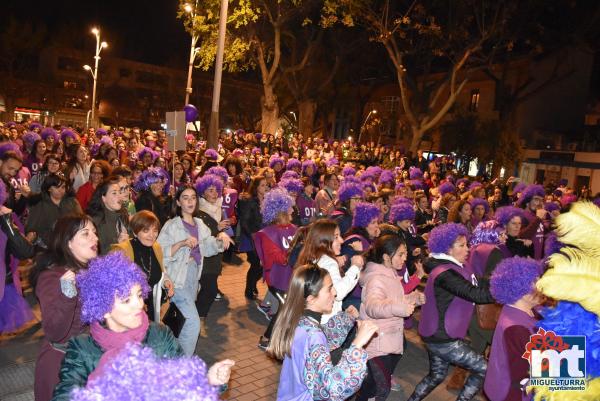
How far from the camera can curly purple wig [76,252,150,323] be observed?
2.62 m

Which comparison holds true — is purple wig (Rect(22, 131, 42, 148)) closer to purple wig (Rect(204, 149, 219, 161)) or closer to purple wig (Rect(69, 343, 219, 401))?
purple wig (Rect(204, 149, 219, 161))

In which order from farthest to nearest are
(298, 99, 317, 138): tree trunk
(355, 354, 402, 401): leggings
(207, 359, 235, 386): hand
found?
(298, 99, 317, 138): tree trunk, (355, 354, 402, 401): leggings, (207, 359, 235, 386): hand

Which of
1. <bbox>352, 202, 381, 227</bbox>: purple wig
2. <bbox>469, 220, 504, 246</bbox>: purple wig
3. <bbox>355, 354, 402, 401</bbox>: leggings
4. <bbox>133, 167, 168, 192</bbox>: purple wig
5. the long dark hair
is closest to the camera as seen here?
the long dark hair

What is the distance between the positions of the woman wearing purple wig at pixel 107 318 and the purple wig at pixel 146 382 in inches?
38.3

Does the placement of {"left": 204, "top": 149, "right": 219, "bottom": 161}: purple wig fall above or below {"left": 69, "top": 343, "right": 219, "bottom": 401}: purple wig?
above

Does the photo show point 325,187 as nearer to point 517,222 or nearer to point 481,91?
point 517,222

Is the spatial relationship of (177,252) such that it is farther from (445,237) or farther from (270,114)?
(270,114)

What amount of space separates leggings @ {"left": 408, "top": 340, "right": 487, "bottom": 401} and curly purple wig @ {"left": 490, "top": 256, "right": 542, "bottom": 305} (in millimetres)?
924

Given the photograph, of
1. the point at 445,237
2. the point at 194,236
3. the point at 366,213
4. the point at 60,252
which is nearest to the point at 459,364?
the point at 445,237

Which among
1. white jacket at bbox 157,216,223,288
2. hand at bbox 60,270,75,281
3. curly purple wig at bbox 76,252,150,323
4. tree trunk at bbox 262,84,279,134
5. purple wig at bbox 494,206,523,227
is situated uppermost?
tree trunk at bbox 262,84,279,134

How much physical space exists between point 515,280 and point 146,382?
313cm

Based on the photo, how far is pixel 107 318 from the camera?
268 cm

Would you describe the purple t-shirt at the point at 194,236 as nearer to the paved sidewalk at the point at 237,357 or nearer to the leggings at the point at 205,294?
the leggings at the point at 205,294

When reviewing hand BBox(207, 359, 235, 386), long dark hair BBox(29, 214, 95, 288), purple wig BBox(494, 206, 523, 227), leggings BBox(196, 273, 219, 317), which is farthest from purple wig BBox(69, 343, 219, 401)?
purple wig BBox(494, 206, 523, 227)
